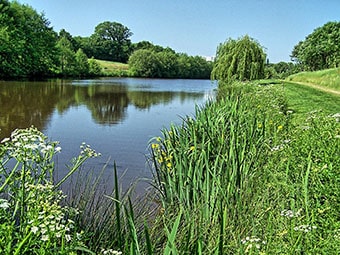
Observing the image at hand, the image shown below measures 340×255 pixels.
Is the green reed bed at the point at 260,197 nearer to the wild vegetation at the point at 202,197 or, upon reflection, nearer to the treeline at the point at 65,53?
the wild vegetation at the point at 202,197

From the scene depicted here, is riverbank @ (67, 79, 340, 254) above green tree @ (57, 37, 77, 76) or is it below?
below

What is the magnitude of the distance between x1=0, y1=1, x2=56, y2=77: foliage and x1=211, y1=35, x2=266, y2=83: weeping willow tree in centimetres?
2330

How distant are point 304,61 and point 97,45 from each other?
173ft

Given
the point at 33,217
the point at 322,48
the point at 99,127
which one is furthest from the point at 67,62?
the point at 33,217

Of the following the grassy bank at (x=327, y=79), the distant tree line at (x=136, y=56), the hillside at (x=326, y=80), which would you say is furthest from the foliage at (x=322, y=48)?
the hillside at (x=326, y=80)

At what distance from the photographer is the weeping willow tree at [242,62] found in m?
18.7

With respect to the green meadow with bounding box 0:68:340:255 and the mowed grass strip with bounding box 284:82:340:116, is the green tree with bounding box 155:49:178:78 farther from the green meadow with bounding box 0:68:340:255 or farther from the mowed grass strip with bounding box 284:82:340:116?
the green meadow with bounding box 0:68:340:255

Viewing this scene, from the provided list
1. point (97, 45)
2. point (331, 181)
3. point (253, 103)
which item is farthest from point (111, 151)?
point (97, 45)

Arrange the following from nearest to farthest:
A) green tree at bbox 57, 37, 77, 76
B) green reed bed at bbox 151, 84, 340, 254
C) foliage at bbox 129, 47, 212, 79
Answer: green reed bed at bbox 151, 84, 340, 254
green tree at bbox 57, 37, 77, 76
foliage at bbox 129, 47, 212, 79

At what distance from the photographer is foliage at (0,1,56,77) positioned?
Result: 35531 millimetres

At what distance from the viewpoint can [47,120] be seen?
39.9ft

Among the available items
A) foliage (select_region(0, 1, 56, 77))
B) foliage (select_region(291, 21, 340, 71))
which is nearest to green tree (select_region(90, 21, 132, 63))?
foliage (select_region(0, 1, 56, 77))

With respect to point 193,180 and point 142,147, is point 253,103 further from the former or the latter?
point 193,180

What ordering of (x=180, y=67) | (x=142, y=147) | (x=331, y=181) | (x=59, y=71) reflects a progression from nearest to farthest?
(x=331, y=181) < (x=142, y=147) < (x=59, y=71) < (x=180, y=67)
